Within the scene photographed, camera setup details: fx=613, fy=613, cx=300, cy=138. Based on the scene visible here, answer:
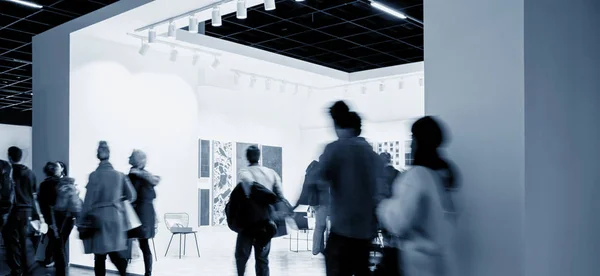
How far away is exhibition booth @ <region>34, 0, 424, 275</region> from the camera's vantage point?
8633 millimetres

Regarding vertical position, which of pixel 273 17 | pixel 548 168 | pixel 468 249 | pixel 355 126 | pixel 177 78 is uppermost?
pixel 273 17

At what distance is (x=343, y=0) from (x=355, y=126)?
187 inches

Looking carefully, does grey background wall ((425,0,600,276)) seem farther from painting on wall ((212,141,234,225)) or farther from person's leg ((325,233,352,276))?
painting on wall ((212,141,234,225))

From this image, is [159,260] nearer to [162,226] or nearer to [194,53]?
[162,226]

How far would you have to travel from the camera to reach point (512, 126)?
3.54m

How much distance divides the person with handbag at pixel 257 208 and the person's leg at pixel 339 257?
1.60 metres

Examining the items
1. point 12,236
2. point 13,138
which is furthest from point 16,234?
point 13,138

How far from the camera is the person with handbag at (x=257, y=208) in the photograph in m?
5.13

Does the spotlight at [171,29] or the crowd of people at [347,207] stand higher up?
the spotlight at [171,29]

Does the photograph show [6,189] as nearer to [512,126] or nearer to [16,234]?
[16,234]

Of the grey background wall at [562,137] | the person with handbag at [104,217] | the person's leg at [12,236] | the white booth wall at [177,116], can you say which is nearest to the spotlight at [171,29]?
the white booth wall at [177,116]

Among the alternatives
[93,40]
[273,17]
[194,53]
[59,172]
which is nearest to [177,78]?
[194,53]

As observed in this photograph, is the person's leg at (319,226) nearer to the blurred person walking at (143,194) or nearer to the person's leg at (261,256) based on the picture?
the person's leg at (261,256)

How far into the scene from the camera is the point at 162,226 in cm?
1004
